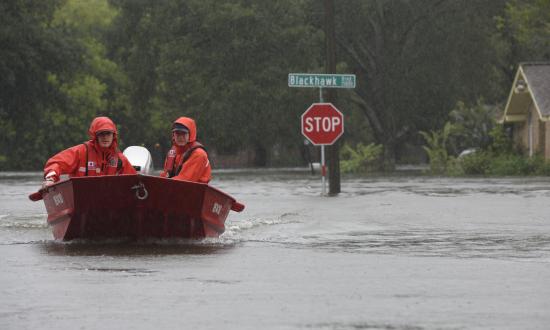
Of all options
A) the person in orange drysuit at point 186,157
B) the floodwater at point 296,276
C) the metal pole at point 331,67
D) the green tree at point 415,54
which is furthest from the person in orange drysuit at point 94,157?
the green tree at point 415,54

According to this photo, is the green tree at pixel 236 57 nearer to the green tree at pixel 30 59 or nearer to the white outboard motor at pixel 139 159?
the green tree at pixel 30 59

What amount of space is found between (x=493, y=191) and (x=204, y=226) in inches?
689

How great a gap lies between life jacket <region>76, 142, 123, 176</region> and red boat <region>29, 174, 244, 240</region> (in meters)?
0.56

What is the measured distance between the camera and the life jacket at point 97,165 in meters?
17.1

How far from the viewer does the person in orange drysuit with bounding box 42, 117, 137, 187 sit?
55.4ft

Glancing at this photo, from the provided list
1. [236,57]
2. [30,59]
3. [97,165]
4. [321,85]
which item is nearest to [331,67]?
[321,85]

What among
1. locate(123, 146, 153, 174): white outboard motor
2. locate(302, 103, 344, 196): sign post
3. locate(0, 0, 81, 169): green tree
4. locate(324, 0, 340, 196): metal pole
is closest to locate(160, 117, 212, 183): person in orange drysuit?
locate(123, 146, 153, 174): white outboard motor

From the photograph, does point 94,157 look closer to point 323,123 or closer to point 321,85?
point 321,85

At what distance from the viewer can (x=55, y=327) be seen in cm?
933

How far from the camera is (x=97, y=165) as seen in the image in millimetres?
17172

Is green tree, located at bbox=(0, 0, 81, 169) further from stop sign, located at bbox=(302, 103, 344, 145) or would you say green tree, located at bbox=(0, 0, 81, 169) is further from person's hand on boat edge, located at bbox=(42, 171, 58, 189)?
person's hand on boat edge, located at bbox=(42, 171, 58, 189)

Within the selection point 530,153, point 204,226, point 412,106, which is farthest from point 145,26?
point 204,226

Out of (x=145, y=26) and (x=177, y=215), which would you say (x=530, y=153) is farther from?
(x=177, y=215)

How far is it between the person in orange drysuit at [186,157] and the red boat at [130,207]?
15.0 inches
